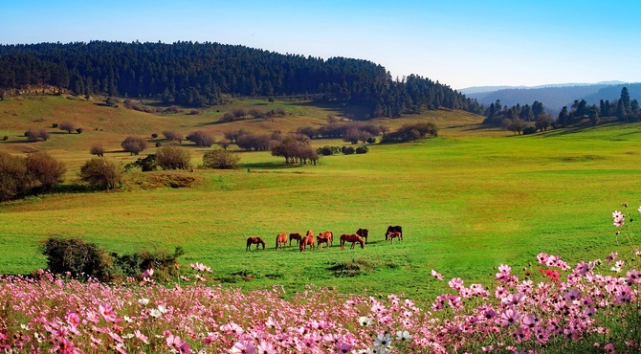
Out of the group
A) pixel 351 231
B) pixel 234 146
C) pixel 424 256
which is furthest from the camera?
pixel 234 146

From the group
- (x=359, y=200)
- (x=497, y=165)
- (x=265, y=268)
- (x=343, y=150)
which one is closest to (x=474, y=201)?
(x=359, y=200)

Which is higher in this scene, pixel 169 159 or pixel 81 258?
pixel 169 159

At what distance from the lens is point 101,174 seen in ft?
173

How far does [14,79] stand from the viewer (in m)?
187

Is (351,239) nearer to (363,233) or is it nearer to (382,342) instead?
(363,233)

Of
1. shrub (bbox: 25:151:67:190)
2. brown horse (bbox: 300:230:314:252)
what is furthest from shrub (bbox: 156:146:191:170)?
brown horse (bbox: 300:230:314:252)

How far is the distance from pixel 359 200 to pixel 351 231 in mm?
11766

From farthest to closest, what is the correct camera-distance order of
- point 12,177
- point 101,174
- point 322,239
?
point 101,174 < point 12,177 < point 322,239

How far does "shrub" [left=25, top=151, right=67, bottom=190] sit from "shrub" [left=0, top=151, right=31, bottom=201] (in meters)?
0.51

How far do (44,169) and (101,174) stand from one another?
480 cm

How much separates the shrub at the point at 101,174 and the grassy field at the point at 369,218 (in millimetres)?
1569

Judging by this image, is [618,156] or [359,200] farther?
[618,156]

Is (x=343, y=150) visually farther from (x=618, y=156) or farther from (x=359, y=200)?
(x=359, y=200)

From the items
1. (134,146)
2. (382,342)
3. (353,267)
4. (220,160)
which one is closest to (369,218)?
Result: (353,267)
